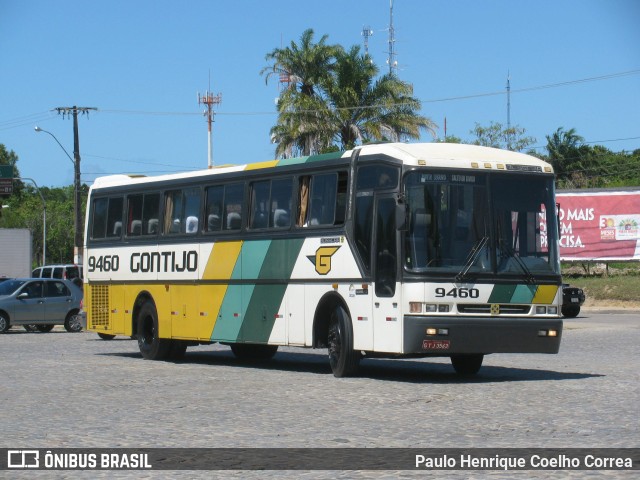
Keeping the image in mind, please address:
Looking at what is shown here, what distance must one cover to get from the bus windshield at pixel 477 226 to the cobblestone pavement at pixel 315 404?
165 centimetres

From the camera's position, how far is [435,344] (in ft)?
57.5

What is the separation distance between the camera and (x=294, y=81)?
57250 millimetres

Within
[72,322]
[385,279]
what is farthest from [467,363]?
[72,322]

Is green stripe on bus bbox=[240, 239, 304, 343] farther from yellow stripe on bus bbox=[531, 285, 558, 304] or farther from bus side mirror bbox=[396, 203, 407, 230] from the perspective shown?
yellow stripe on bus bbox=[531, 285, 558, 304]

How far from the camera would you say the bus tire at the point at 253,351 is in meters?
23.9

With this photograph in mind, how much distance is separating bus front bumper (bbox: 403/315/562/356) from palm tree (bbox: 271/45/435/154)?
118 feet

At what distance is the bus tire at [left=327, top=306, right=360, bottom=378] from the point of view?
18703mm

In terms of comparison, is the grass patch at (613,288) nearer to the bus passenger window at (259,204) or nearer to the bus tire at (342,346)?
the bus passenger window at (259,204)

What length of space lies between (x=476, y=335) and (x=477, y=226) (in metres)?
1.52

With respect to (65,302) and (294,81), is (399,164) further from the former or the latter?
(294,81)

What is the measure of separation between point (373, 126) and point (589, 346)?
27.4 meters

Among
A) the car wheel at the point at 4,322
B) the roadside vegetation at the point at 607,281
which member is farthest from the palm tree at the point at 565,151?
the car wheel at the point at 4,322

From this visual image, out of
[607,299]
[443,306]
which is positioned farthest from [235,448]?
[607,299]

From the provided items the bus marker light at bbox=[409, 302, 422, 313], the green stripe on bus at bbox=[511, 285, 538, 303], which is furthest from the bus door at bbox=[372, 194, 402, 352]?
the green stripe on bus at bbox=[511, 285, 538, 303]
